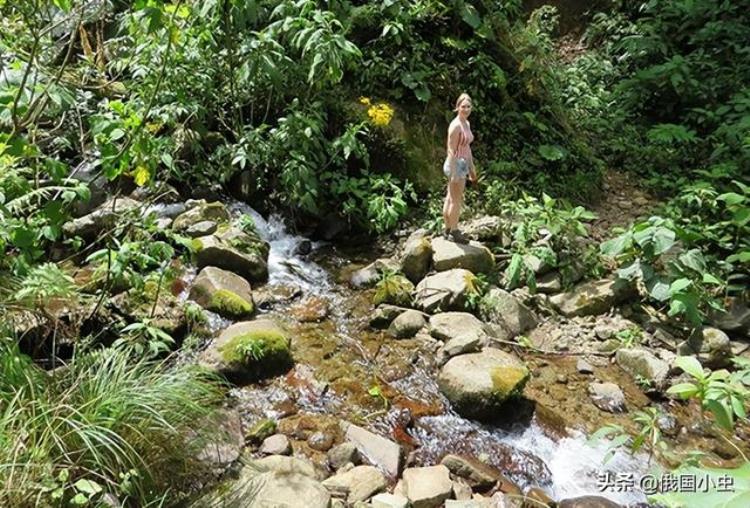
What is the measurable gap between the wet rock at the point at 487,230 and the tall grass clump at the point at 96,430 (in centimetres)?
415

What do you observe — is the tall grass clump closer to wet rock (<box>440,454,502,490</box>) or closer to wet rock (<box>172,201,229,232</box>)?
wet rock (<box>440,454,502,490</box>)

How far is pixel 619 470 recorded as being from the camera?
4242 mm

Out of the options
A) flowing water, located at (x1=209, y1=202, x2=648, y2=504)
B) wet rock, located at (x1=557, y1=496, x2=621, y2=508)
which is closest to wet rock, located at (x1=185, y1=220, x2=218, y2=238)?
flowing water, located at (x1=209, y1=202, x2=648, y2=504)

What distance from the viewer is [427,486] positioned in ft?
12.1

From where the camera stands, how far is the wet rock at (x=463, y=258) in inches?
242

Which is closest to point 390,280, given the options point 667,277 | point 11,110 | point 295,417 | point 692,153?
point 295,417

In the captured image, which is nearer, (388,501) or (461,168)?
(388,501)

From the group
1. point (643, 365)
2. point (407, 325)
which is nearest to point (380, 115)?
point (407, 325)

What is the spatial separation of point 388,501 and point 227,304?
8.67ft

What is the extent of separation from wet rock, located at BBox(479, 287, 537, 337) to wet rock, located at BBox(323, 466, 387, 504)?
2406 millimetres

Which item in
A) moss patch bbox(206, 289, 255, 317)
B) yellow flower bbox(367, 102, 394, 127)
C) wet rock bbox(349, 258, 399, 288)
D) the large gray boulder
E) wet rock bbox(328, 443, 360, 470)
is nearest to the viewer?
wet rock bbox(328, 443, 360, 470)

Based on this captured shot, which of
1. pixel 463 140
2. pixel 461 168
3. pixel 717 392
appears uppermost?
pixel 463 140

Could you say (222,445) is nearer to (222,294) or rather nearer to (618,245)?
(222,294)

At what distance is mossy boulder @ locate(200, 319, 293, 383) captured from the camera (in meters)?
4.54
